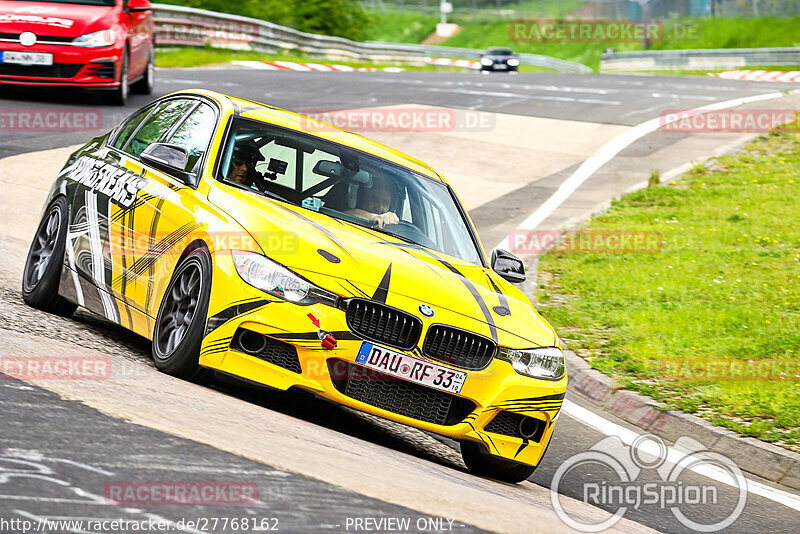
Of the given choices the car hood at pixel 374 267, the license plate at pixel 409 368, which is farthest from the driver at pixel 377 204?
the license plate at pixel 409 368

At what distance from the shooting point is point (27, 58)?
17.2 m

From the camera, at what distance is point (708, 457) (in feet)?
25.1

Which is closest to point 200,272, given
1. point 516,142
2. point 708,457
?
point 708,457

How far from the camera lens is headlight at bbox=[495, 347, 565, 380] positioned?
20.0 feet

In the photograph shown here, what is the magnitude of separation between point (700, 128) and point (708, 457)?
15999mm

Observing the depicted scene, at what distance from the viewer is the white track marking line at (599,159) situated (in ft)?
50.6

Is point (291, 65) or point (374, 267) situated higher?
point (374, 267)

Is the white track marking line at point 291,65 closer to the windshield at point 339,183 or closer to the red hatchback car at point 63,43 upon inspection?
the red hatchback car at point 63,43

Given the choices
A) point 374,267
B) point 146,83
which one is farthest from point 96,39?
point 374,267

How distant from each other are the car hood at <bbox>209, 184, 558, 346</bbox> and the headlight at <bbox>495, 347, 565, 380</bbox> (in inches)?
2.2

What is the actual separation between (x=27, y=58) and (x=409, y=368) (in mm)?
13120

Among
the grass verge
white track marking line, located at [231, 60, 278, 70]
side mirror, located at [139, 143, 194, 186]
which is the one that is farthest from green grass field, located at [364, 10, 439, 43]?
side mirror, located at [139, 143, 194, 186]

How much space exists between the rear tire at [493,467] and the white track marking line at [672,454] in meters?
1.45

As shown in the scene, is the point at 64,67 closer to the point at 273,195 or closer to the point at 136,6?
the point at 136,6
